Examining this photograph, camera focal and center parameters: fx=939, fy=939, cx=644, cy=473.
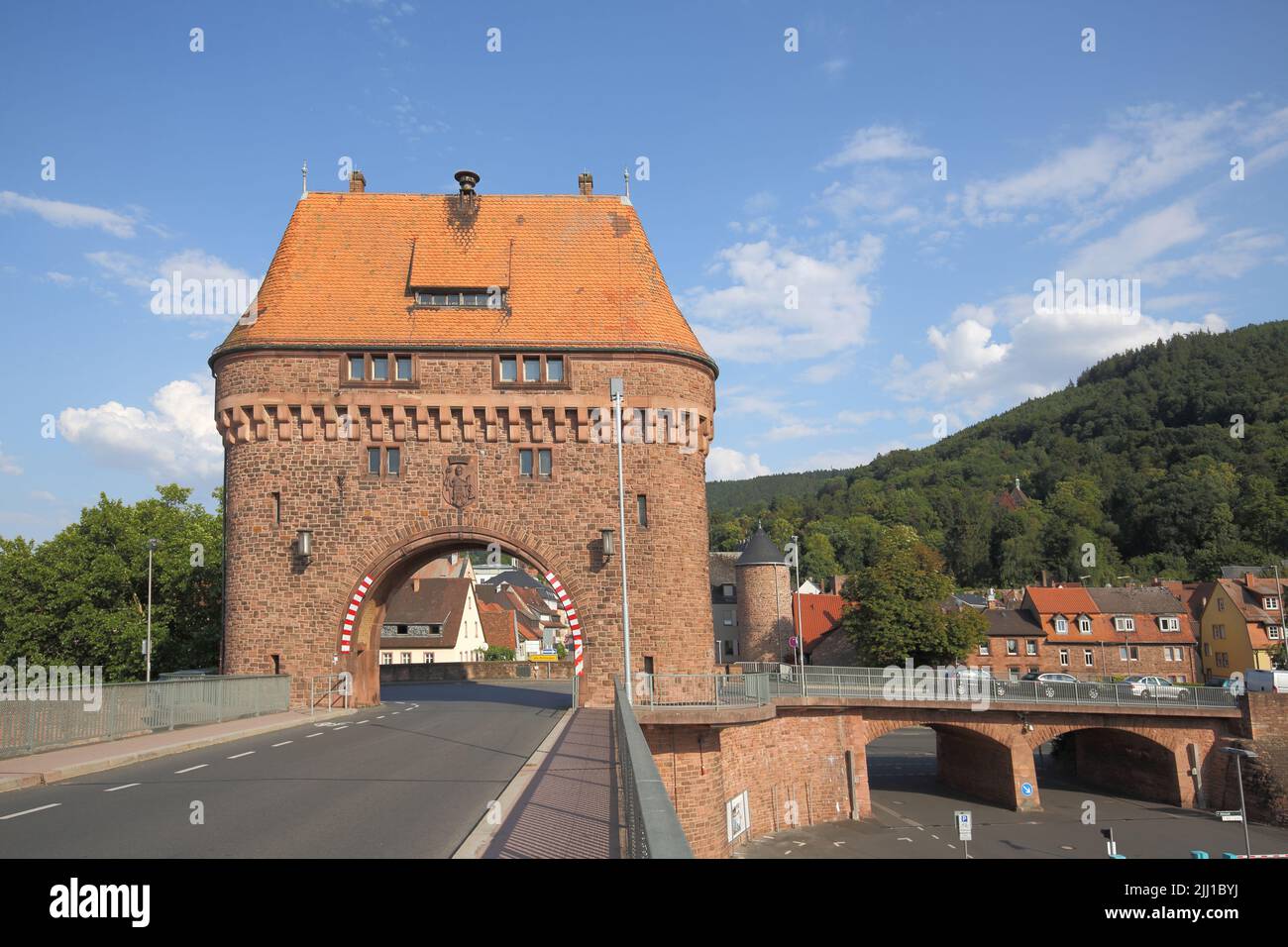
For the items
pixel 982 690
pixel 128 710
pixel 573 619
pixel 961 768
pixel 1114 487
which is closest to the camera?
pixel 128 710

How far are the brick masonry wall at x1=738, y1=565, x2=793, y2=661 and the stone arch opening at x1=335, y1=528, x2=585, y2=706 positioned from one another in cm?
4151

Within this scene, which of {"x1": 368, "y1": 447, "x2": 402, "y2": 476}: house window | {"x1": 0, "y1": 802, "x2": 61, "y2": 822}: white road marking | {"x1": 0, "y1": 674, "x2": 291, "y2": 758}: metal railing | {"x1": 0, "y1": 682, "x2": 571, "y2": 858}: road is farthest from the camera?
{"x1": 368, "y1": 447, "x2": 402, "y2": 476}: house window

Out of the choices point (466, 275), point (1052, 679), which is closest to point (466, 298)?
point (466, 275)

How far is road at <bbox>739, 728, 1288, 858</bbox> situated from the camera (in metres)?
30.8

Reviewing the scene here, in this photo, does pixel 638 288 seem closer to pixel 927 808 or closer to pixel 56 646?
pixel 927 808

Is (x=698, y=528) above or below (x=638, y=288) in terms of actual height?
below

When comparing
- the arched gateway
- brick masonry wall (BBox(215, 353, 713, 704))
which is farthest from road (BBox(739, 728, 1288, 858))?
the arched gateway

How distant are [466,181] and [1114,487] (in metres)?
118

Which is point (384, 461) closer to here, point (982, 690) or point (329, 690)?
point (329, 690)

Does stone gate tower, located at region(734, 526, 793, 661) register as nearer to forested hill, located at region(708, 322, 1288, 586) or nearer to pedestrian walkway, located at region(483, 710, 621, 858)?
pedestrian walkway, located at region(483, 710, 621, 858)

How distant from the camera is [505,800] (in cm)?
1060

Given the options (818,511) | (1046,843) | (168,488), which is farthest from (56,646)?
(818,511)

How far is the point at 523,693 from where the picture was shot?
110 ft
